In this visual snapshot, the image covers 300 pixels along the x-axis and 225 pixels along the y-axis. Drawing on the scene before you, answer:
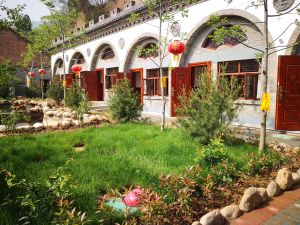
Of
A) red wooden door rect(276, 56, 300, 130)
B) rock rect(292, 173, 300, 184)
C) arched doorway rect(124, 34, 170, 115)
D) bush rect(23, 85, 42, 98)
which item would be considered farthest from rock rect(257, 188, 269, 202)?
bush rect(23, 85, 42, 98)

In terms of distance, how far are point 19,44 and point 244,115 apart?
25384mm

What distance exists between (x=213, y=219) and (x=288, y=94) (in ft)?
19.3

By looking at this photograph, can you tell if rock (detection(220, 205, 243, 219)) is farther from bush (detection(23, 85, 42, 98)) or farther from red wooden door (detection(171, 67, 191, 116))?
bush (detection(23, 85, 42, 98))

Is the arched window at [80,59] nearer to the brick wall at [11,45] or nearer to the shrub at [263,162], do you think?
the brick wall at [11,45]

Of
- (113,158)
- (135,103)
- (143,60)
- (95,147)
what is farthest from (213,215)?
(143,60)

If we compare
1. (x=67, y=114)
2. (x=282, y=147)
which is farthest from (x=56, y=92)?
(x=282, y=147)

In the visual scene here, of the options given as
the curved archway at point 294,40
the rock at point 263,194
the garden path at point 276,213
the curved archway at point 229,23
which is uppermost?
the curved archway at point 229,23

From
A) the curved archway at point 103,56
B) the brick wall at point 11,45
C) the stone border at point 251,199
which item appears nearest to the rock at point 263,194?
→ the stone border at point 251,199

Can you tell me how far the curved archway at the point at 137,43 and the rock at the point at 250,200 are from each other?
9.53 metres

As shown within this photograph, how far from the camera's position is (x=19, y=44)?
88.6ft

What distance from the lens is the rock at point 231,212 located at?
3232 millimetres

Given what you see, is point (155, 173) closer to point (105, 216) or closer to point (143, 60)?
point (105, 216)

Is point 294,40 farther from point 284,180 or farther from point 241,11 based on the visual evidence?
point 284,180

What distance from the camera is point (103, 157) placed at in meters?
5.02
